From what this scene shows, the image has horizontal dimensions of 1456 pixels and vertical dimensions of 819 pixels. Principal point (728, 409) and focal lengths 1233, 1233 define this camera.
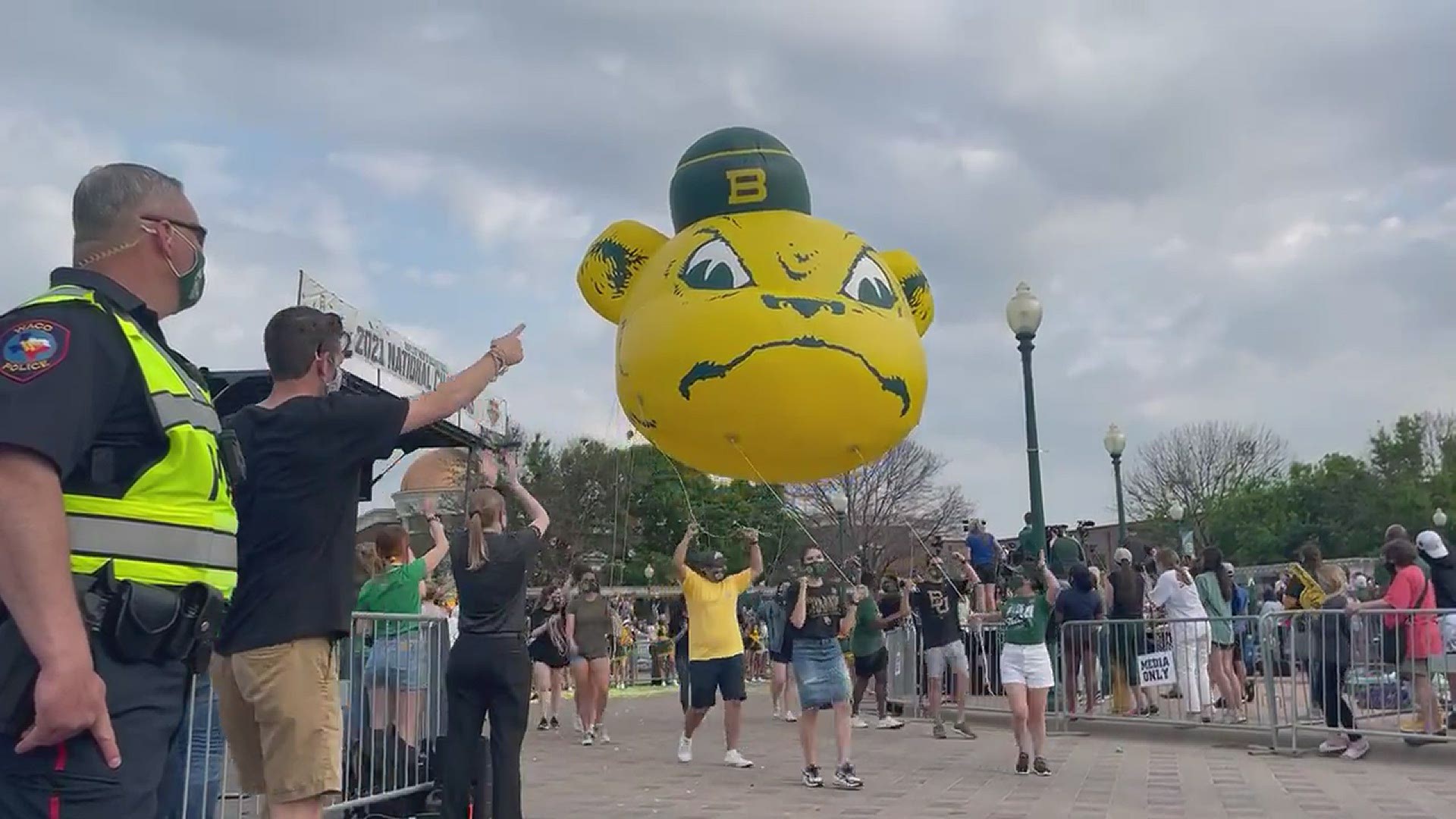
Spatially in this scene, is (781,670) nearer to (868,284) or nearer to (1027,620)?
(1027,620)

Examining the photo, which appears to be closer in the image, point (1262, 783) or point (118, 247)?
point (118, 247)

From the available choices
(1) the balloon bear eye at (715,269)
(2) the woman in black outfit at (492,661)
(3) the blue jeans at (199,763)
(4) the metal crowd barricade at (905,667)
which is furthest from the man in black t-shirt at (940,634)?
(3) the blue jeans at (199,763)

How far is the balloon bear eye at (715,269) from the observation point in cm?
742

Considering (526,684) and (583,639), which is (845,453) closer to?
(526,684)

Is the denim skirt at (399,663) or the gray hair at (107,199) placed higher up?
the gray hair at (107,199)

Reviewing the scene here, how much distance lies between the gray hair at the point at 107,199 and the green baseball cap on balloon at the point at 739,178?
217 inches

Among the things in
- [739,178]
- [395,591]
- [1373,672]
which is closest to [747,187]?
[739,178]

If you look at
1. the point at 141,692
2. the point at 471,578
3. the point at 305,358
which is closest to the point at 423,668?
the point at 471,578

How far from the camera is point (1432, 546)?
35.2 feet

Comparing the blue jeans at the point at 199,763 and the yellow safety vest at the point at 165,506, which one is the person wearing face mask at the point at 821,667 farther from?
the yellow safety vest at the point at 165,506

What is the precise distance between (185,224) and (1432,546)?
1097 centimetres

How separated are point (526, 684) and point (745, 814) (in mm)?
2043

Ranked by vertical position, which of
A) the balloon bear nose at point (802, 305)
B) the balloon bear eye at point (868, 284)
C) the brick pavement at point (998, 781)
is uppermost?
the balloon bear eye at point (868, 284)

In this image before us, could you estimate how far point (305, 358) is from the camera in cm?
388
